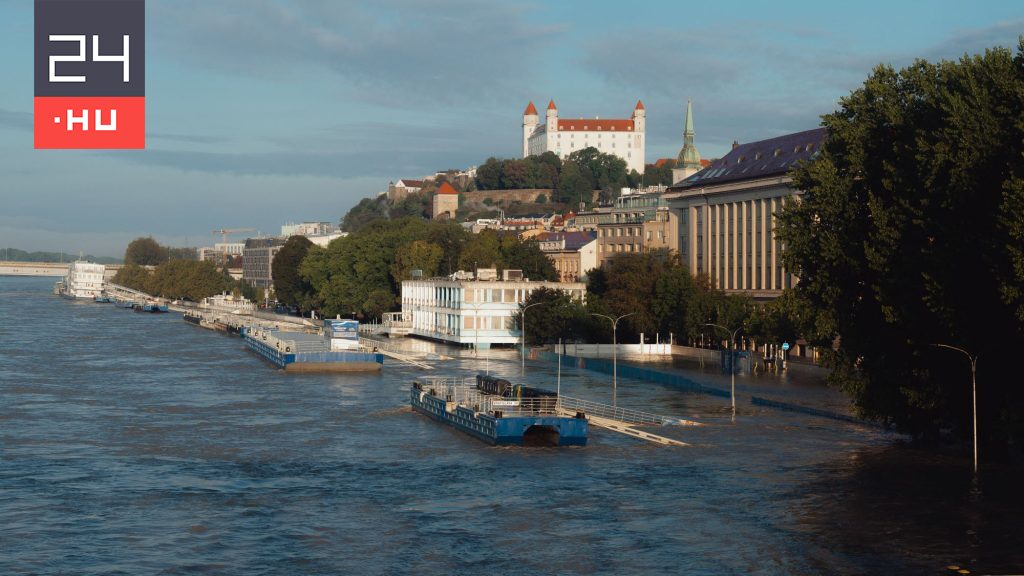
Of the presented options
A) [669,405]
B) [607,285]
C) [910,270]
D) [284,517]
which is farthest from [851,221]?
[607,285]

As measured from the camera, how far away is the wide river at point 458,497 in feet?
137

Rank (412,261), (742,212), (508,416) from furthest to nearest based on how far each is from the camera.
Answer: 1. (412,261)
2. (742,212)
3. (508,416)

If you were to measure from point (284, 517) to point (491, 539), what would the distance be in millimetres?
8436

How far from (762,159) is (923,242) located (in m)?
84.5

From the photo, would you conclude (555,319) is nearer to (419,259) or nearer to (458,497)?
(419,259)

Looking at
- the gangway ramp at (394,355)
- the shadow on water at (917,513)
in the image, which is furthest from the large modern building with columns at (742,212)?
the shadow on water at (917,513)

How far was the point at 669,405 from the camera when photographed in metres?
84.7

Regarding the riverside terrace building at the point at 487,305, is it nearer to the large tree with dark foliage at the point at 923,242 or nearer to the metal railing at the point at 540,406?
the metal railing at the point at 540,406

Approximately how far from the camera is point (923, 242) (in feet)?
193

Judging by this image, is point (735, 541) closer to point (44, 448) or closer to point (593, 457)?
point (593, 457)

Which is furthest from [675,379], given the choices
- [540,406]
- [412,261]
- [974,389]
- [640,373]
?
[412,261]

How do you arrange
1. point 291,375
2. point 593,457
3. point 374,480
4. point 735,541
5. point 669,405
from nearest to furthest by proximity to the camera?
point 735,541, point 374,480, point 593,457, point 669,405, point 291,375

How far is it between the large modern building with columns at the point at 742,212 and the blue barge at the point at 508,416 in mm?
57544

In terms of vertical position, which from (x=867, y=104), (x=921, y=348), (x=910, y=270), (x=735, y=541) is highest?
(x=867, y=104)
